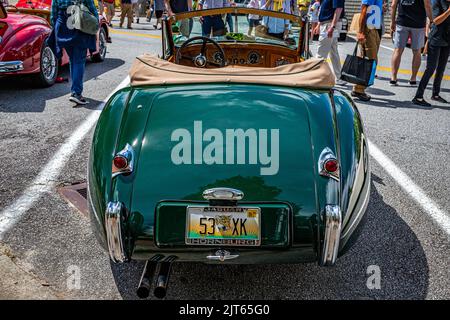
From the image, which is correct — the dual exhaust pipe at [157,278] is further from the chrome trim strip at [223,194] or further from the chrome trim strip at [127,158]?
the chrome trim strip at [127,158]

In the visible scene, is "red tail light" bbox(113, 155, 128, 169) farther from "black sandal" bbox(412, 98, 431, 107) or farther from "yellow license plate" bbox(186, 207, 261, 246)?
"black sandal" bbox(412, 98, 431, 107)

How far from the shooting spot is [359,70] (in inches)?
252

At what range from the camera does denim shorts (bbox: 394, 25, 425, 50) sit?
23.6 ft

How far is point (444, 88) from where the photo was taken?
816 cm

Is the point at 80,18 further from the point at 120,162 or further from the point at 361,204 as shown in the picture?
the point at 361,204

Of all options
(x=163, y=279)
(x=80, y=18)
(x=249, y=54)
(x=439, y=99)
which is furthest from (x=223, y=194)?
(x=439, y=99)

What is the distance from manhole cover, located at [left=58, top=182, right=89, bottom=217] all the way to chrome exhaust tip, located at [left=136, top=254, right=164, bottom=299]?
1.11 m

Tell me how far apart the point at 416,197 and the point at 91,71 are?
627 cm

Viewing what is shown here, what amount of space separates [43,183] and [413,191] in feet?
10.4

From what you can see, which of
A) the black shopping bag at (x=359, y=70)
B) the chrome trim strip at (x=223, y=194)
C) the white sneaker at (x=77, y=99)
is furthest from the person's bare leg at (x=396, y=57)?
the chrome trim strip at (x=223, y=194)

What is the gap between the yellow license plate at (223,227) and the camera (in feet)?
7.49

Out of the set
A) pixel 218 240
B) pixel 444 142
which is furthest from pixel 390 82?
pixel 218 240

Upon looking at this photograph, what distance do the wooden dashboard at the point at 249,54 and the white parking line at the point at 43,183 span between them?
56.7 inches

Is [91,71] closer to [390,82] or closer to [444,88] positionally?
[390,82]
